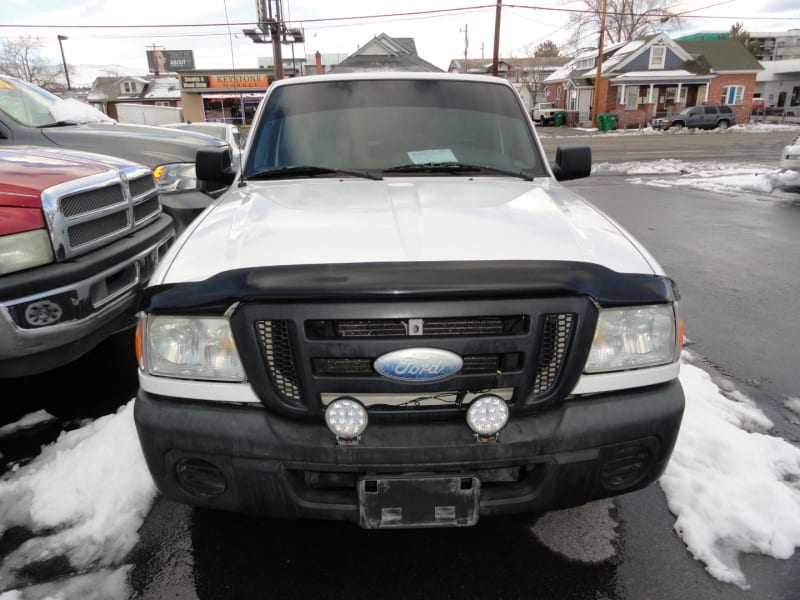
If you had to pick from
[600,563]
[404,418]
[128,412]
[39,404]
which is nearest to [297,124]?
[128,412]

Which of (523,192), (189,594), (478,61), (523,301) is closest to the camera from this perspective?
(523,301)

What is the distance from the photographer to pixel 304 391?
1697 millimetres

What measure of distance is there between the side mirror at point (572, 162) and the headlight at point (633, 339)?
1657 millimetres

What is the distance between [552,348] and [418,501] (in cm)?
63

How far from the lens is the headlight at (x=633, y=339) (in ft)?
5.95

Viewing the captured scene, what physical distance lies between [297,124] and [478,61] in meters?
90.7

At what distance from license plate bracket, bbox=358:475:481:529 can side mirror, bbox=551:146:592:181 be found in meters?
2.21

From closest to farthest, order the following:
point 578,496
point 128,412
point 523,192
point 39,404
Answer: point 578,496, point 523,192, point 128,412, point 39,404

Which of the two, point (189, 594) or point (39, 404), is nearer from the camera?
point (189, 594)

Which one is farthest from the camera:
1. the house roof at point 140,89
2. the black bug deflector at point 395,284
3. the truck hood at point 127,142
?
the house roof at point 140,89

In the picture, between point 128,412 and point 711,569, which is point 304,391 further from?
point 128,412

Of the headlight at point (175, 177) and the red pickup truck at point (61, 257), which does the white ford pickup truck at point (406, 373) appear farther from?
the headlight at point (175, 177)

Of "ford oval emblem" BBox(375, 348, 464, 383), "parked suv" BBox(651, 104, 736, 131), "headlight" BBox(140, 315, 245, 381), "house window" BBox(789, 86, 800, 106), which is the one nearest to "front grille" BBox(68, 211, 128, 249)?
"headlight" BBox(140, 315, 245, 381)

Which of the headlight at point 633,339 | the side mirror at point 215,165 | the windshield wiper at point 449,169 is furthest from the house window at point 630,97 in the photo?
the headlight at point 633,339
